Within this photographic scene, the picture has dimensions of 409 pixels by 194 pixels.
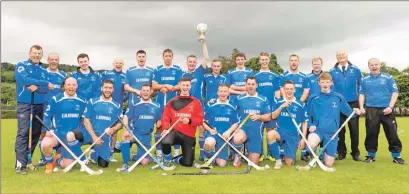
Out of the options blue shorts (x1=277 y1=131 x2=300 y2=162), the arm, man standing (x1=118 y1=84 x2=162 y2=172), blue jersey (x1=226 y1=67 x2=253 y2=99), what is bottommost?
blue shorts (x1=277 y1=131 x2=300 y2=162)

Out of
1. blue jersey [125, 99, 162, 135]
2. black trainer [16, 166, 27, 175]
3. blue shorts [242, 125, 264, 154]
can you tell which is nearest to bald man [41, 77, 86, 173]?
black trainer [16, 166, 27, 175]

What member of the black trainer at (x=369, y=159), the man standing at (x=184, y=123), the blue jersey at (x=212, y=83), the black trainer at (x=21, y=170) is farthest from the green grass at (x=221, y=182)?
the blue jersey at (x=212, y=83)

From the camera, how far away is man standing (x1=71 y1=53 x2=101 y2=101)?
7.80 m

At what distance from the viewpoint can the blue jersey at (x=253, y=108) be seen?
7.28m

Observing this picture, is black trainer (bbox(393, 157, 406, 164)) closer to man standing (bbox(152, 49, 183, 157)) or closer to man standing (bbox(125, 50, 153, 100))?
man standing (bbox(152, 49, 183, 157))

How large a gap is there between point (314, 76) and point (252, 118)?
7.17 ft

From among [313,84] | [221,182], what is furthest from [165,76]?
[221,182]

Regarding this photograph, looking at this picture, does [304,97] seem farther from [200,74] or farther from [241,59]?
[200,74]

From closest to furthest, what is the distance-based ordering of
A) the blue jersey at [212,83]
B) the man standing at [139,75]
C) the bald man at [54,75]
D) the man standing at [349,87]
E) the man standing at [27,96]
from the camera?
the man standing at [27,96] < the bald man at [54,75] < the man standing at [349,87] < the man standing at [139,75] < the blue jersey at [212,83]

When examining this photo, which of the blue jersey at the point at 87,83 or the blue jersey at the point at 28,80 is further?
the blue jersey at the point at 87,83

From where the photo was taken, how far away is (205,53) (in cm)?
779

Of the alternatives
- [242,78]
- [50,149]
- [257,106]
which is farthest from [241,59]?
[50,149]

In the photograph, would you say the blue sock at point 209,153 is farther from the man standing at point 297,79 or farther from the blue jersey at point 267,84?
the man standing at point 297,79

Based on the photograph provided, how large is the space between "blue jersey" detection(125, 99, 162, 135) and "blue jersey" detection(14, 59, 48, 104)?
1642 millimetres
